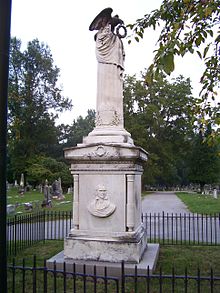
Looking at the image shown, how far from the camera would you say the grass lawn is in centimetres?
621

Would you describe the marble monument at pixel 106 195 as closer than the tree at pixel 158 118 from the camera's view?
Yes

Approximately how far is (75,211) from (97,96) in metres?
2.63

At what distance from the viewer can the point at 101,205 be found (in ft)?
24.3

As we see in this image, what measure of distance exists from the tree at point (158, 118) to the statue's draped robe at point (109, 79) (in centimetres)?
3156

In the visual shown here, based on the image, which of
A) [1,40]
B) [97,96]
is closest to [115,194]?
[97,96]

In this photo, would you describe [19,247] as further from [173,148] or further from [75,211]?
[173,148]

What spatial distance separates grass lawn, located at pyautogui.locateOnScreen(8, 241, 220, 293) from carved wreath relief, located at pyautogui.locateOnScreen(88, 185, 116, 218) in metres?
1.35

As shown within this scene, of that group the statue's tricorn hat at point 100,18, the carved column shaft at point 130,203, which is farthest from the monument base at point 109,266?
the statue's tricorn hat at point 100,18

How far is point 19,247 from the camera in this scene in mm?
9703

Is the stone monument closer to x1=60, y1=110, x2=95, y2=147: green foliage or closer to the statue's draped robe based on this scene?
the statue's draped robe

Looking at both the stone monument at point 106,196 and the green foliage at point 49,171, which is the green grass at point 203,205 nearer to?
the stone monument at point 106,196

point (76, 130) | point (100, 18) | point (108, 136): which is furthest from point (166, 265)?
point (76, 130)

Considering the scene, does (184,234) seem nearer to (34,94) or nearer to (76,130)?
(34,94)

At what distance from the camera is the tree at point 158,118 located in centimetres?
4109
